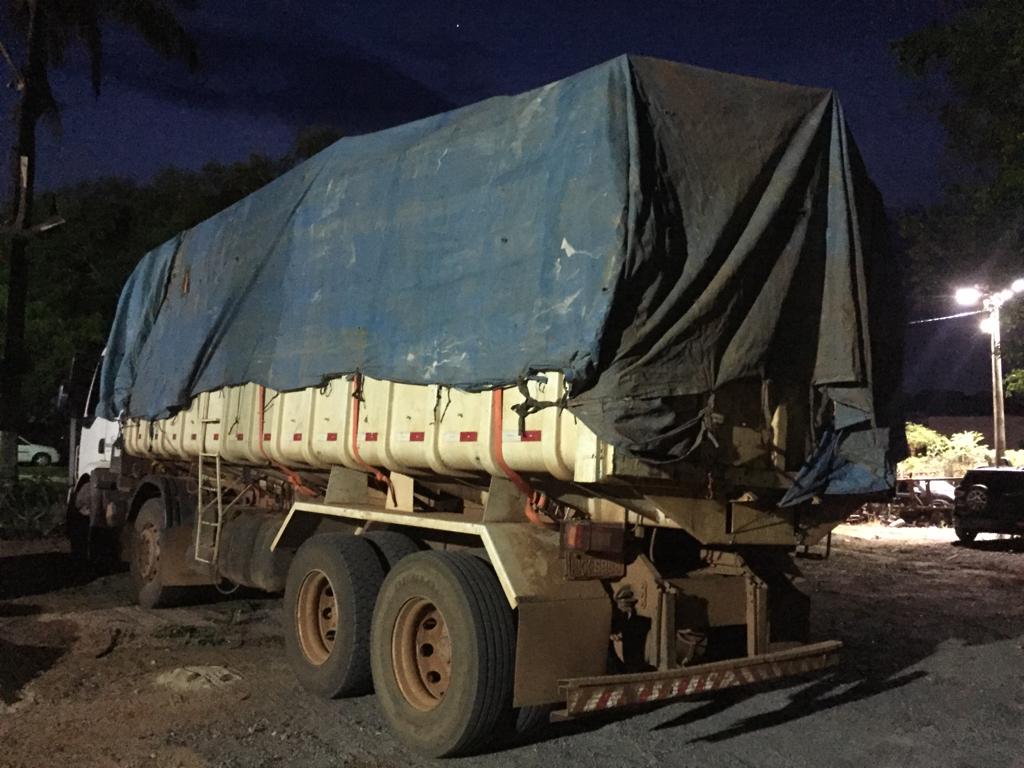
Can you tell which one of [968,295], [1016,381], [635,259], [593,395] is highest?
[968,295]

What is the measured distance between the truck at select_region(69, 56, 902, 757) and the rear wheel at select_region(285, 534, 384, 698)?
19mm

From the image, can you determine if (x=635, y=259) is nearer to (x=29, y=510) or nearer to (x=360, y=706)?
(x=360, y=706)

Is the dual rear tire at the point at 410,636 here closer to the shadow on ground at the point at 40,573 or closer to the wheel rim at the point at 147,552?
the wheel rim at the point at 147,552

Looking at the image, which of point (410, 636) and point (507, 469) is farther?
point (410, 636)

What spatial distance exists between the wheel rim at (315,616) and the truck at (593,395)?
0.02 meters

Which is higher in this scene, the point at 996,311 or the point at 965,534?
the point at 996,311

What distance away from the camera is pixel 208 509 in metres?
8.79

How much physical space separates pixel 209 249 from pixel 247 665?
13.1ft

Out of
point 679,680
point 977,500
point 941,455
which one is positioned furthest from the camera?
point 941,455

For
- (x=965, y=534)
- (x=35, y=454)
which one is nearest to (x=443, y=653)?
(x=965, y=534)

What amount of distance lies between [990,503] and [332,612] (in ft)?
44.3

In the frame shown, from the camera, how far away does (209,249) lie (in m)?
8.98

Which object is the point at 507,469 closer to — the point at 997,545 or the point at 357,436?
the point at 357,436

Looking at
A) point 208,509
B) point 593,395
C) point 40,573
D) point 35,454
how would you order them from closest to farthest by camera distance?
point 593,395
point 208,509
point 40,573
point 35,454
